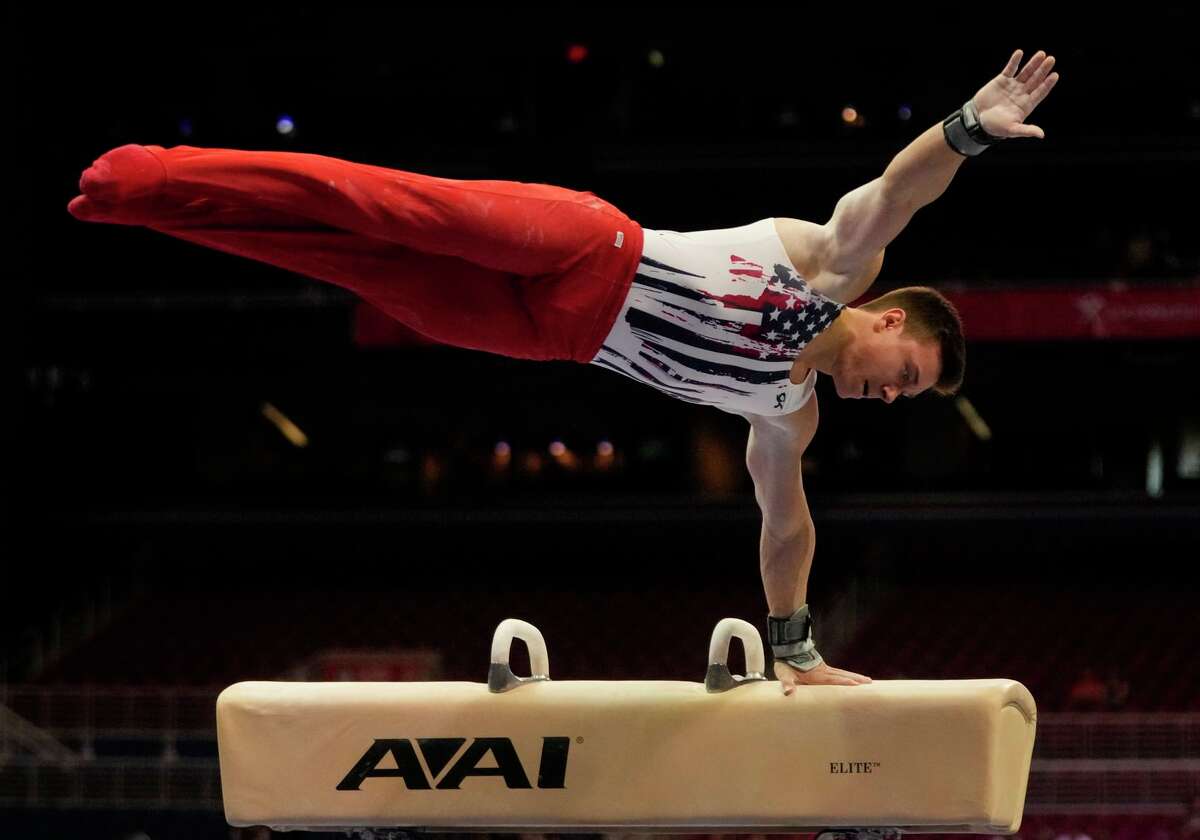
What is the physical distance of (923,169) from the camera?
3.60m

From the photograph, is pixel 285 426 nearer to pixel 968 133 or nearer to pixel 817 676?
pixel 817 676

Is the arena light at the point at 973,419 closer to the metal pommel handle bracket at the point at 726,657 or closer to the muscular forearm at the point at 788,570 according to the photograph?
the muscular forearm at the point at 788,570

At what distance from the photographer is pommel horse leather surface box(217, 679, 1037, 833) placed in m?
3.76

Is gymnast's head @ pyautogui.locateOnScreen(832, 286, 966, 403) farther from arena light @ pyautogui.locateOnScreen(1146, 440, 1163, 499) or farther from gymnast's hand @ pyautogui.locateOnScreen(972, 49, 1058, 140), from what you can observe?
arena light @ pyautogui.locateOnScreen(1146, 440, 1163, 499)

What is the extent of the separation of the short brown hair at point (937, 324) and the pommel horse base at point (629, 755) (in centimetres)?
89

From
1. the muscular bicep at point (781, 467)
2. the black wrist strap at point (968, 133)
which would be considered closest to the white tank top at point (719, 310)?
the muscular bicep at point (781, 467)

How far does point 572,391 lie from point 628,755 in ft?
37.5

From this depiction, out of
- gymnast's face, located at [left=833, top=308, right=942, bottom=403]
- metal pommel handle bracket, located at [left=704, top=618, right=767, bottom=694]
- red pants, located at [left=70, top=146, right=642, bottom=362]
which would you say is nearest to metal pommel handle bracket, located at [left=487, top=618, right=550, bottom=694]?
metal pommel handle bracket, located at [left=704, top=618, right=767, bottom=694]

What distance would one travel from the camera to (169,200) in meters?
3.69

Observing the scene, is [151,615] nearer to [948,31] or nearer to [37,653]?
[37,653]

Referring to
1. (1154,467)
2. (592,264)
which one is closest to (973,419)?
(1154,467)

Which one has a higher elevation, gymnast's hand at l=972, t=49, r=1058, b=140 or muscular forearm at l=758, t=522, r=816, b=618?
gymnast's hand at l=972, t=49, r=1058, b=140

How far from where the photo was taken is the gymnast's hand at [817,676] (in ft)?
13.3

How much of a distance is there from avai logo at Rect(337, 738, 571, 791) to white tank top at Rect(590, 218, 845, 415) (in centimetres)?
112
